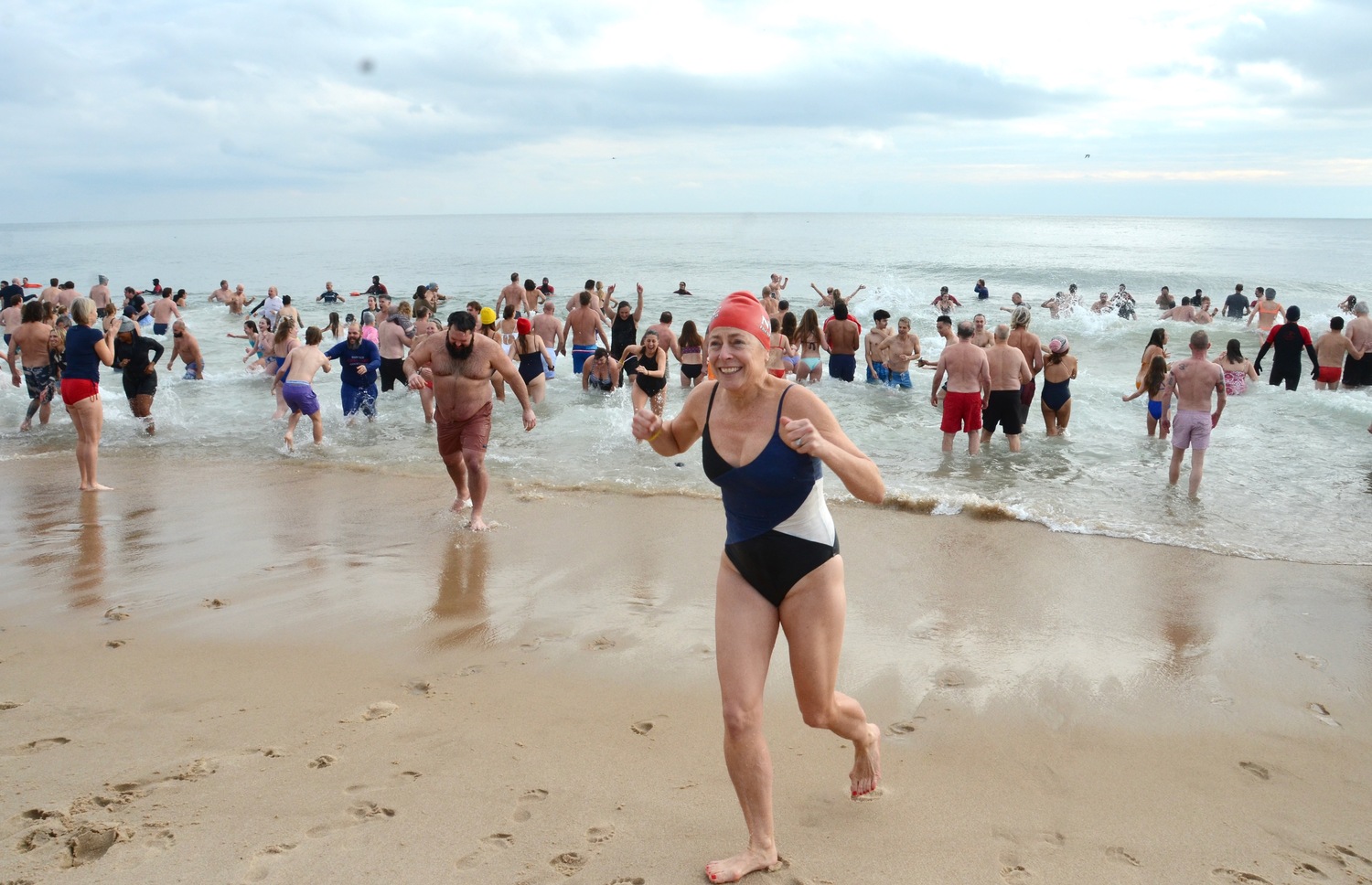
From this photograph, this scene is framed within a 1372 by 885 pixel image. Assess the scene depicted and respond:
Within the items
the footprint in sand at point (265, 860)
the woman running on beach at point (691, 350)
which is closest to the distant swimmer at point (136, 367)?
the woman running on beach at point (691, 350)

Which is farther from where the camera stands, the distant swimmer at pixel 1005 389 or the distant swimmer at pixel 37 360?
the distant swimmer at pixel 37 360

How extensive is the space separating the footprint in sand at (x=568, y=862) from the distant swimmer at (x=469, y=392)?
421 cm

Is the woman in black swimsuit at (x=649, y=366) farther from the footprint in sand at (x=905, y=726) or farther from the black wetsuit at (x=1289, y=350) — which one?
the black wetsuit at (x=1289, y=350)

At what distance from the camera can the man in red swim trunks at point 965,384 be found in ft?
31.9

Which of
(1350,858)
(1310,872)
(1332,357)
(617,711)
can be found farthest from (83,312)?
(1332,357)

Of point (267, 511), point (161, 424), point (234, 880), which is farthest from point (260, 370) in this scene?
point (234, 880)

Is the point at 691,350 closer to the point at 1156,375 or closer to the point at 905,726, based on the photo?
the point at 1156,375

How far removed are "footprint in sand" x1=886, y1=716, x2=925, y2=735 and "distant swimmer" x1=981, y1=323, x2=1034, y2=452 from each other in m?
6.66

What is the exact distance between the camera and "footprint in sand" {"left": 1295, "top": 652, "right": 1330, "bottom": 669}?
475cm

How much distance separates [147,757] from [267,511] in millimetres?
4234

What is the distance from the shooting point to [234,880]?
2.68 meters

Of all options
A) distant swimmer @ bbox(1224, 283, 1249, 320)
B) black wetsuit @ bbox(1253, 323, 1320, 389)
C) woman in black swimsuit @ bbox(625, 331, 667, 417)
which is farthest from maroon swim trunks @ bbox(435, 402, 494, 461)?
distant swimmer @ bbox(1224, 283, 1249, 320)

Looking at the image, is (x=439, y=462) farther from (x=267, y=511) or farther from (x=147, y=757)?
(x=147, y=757)

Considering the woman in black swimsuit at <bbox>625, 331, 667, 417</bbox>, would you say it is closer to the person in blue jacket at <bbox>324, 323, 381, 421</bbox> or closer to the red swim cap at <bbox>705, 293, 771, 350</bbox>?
the person in blue jacket at <bbox>324, 323, 381, 421</bbox>
